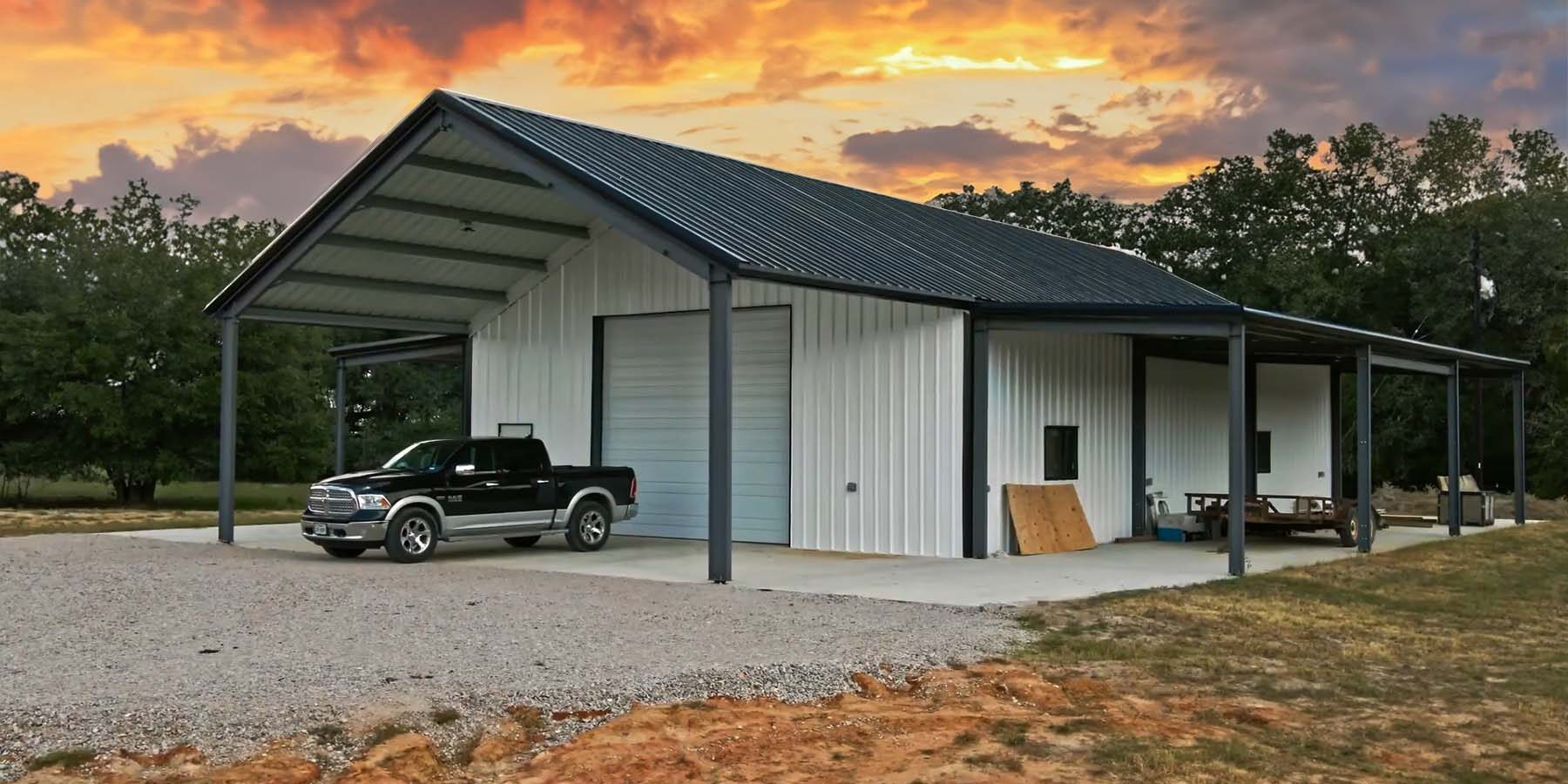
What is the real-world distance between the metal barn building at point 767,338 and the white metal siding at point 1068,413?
5cm

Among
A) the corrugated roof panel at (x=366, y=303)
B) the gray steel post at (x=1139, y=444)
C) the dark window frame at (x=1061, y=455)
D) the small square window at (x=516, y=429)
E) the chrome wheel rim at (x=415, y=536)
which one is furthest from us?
the small square window at (x=516, y=429)

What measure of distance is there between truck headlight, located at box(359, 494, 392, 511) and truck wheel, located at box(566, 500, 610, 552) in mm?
2609

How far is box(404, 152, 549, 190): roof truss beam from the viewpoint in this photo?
18.5 metres

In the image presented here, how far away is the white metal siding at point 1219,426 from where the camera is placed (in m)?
23.3

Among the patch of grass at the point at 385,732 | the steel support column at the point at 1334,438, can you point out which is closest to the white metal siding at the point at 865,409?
the patch of grass at the point at 385,732

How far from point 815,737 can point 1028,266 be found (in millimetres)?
17029

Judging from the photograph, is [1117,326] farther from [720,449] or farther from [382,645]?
[382,645]

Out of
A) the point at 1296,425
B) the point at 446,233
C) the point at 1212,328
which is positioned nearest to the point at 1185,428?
the point at 1296,425

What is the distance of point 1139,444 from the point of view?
73.1 feet

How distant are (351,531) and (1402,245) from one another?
134ft

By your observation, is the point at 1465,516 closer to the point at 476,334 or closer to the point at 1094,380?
the point at 1094,380

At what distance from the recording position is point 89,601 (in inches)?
523

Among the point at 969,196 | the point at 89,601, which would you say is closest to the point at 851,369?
the point at 89,601

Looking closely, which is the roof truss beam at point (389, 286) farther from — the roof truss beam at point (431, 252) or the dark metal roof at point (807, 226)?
the dark metal roof at point (807, 226)
